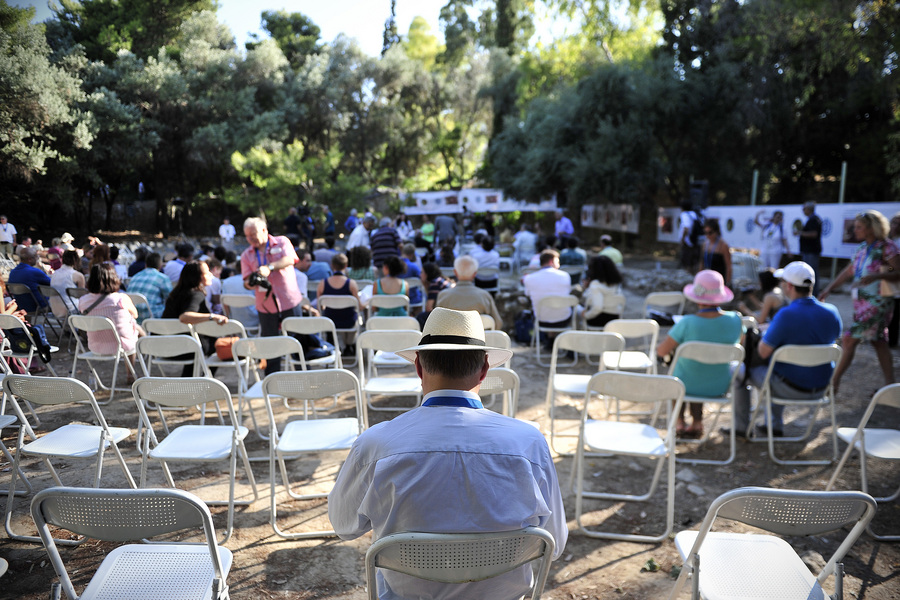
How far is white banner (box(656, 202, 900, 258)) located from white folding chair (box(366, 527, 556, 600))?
33.0 ft

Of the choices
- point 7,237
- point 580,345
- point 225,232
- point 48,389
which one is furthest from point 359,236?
point 48,389

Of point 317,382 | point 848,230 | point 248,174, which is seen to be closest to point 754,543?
point 317,382

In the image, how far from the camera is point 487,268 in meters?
8.53

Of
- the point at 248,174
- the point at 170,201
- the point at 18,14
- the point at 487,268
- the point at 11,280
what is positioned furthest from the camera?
the point at 248,174

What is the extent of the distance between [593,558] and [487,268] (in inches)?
235

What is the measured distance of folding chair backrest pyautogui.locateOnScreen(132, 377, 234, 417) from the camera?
2.78m

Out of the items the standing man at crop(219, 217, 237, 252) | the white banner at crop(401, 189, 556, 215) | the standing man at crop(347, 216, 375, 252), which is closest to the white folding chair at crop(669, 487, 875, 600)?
the standing man at crop(347, 216, 375, 252)

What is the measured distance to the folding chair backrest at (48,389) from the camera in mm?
2684

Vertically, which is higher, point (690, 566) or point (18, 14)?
point (18, 14)

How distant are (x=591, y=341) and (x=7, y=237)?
5.32 metres

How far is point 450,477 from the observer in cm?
149

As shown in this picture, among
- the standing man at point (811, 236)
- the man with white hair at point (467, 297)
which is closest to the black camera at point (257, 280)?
the man with white hair at point (467, 297)

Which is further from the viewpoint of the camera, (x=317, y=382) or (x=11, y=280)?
(x=11, y=280)

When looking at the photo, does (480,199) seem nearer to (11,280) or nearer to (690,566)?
(11,280)
